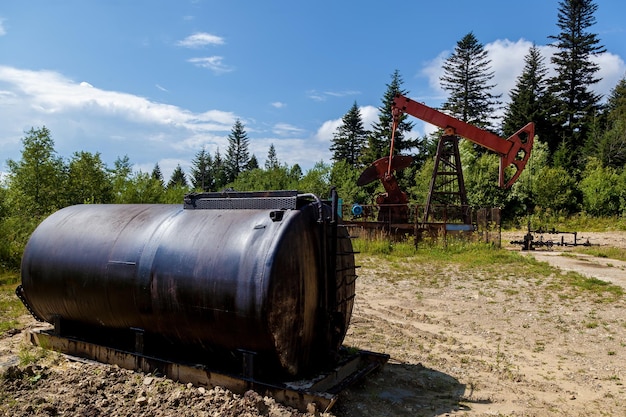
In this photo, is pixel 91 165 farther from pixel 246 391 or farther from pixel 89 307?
pixel 246 391

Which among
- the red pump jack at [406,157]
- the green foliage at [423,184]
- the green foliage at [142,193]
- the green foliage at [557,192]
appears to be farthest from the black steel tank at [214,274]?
the green foliage at [557,192]

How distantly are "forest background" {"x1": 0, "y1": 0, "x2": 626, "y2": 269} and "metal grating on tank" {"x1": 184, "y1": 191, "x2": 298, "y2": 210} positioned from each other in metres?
21.1

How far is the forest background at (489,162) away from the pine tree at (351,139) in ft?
0.43

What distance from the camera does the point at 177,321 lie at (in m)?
4.93

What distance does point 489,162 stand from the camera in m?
41.3

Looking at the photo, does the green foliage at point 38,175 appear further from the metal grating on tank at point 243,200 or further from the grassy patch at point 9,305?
the metal grating on tank at point 243,200

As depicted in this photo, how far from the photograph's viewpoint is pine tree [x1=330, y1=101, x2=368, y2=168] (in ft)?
206

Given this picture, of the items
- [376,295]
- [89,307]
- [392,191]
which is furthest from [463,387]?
[392,191]

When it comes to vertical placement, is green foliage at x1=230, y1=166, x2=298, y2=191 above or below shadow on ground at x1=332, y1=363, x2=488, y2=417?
above

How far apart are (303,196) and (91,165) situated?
2952 centimetres

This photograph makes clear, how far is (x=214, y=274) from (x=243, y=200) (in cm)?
102

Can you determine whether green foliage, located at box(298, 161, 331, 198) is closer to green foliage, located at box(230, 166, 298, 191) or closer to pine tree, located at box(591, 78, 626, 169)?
green foliage, located at box(230, 166, 298, 191)

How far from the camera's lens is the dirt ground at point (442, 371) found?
467cm

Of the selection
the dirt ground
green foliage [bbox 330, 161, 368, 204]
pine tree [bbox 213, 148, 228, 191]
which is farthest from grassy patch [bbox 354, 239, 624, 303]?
pine tree [bbox 213, 148, 228, 191]
